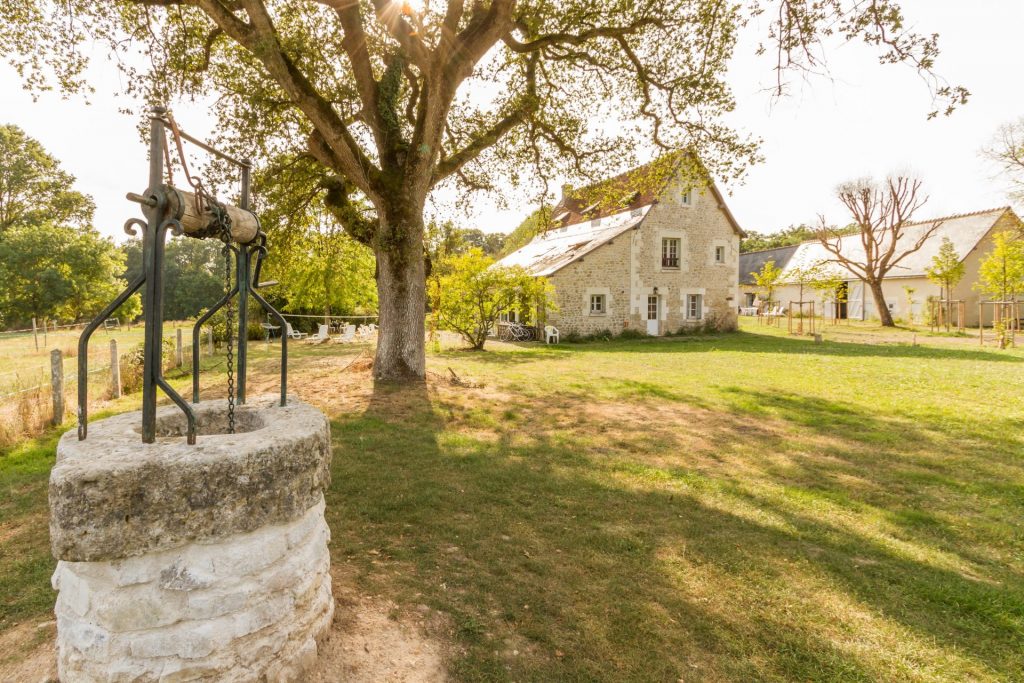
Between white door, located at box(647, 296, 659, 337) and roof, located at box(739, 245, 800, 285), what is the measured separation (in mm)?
20289

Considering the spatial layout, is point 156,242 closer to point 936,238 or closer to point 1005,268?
point 1005,268

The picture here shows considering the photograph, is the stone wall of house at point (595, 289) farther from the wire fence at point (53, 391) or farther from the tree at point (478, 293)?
the wire fence at point (53, 391)

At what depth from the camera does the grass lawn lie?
2848mm

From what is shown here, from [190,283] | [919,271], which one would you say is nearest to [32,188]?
[190,283]

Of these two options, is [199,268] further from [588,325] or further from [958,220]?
[958,220]

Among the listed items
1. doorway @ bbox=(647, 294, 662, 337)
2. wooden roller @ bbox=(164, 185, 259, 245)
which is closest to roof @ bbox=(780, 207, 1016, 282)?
doorway @ bbox=(647, 294, 662, 337)

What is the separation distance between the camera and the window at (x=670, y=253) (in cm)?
2369

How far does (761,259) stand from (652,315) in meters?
24.2

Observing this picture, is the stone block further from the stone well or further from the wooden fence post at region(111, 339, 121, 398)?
the wooden fence post at region(111, 339, 121, 398)

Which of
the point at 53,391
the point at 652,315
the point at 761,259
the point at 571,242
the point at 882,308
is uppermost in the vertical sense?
the point at 761,259

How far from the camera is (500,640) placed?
2873 millimetres

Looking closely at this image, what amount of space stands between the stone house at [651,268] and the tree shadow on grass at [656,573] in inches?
572

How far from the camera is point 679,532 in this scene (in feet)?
13.9

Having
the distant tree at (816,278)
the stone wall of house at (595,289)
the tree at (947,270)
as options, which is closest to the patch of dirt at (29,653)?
the stone wall of house at (595,289)
